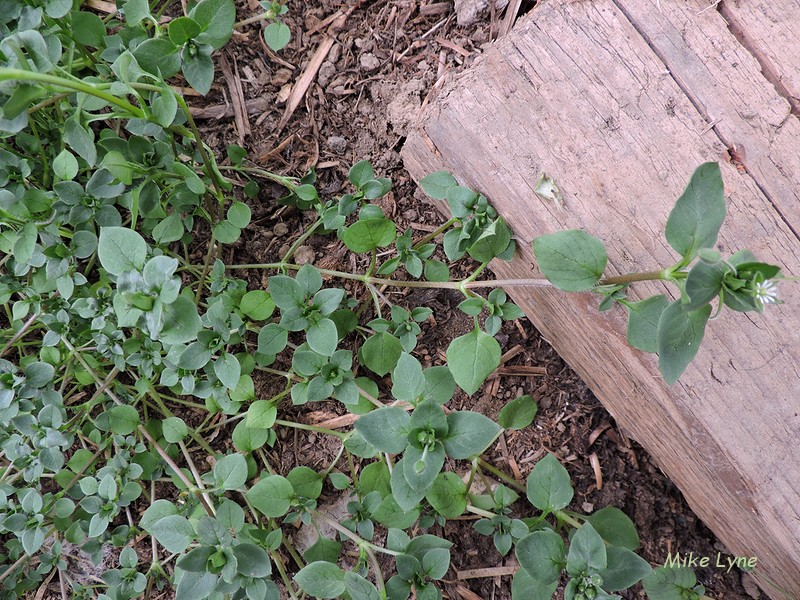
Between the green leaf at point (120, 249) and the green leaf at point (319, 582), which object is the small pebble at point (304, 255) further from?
the green leaf at point (319, 582)

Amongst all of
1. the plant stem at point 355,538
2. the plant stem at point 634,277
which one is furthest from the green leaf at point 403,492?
the plant stem at point 634,277

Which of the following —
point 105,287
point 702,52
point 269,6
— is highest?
point 269,6

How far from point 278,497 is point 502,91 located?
1.39 meters

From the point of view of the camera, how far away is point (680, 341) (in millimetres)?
1316

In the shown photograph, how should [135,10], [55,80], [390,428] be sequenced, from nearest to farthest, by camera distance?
[55,80] < [390,428] < [135,10]

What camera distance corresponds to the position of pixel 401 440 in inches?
62.0

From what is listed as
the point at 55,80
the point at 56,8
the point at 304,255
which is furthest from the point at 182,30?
the point at 304,255

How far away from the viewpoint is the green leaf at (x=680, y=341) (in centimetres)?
130

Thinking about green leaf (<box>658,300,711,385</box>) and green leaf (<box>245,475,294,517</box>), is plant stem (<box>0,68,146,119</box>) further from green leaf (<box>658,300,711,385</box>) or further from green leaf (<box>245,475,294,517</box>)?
green leaf (<box>658,300,711,385</box>)

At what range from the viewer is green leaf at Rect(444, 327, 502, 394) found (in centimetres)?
175

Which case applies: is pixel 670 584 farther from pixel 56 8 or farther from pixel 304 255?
pixel 56 8

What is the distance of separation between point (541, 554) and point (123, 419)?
4.61 ft

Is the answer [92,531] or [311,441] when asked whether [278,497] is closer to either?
[311,441]

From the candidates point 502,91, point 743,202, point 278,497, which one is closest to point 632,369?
point 743,202
